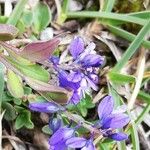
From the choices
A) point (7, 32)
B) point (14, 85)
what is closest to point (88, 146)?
point (14, 85)

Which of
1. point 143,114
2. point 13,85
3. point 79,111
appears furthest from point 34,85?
point 143,114

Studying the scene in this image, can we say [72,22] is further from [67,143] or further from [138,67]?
[67,143]

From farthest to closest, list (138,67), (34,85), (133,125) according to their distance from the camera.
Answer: (138,67) < (133,125) < (34,85)

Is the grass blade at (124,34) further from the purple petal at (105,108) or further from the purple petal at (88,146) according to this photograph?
the purple petal at (88,146)

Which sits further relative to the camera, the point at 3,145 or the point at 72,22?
the point at 72,22

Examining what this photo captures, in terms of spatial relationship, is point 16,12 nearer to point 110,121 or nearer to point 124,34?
point 124,34

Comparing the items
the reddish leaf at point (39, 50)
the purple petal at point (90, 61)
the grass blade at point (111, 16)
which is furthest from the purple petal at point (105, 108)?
the grass blade at point (111, 16)

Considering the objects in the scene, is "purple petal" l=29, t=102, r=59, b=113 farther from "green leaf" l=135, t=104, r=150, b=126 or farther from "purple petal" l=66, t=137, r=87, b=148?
"green leaf" l=135, t=104, r=150, b=126

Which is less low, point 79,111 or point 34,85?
point 34,85
